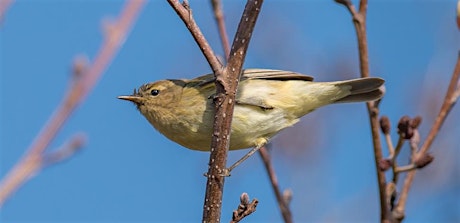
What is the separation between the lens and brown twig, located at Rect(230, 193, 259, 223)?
293cm

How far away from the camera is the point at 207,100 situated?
412 cm

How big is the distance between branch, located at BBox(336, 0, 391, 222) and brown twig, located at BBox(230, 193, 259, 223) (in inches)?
23.4

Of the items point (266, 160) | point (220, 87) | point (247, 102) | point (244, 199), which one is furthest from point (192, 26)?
point (247, 102)

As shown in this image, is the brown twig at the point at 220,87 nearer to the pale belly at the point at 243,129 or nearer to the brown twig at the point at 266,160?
the brown twig at the point at 266,160

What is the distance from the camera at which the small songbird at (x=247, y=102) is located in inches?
162

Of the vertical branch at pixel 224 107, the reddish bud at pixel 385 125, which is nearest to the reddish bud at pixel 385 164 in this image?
the reddish bud at pixel 385 125

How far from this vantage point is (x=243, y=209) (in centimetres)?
294

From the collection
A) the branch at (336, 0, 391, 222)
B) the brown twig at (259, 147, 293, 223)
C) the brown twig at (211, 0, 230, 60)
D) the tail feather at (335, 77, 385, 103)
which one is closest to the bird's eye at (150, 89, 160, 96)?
the brown twig at (211, 0, 230, 60)

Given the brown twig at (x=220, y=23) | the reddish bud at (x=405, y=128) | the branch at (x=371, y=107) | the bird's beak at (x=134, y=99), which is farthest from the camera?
the bird's beak at (x=134, y=99)

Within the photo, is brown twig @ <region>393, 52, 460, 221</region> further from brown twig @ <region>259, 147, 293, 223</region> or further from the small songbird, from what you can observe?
the small songbird

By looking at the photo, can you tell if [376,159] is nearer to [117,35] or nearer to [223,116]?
[223,116]

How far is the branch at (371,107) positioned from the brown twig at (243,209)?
23.4 inches

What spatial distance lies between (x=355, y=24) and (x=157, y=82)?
1.72 meters

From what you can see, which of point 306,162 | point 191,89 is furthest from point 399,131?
point 306,162
